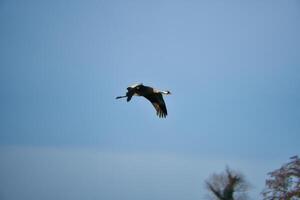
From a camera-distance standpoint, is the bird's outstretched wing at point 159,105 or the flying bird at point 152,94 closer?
the flying bird at point 152,94

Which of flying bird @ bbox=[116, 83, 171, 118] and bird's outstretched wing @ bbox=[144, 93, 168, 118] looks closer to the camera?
flying bird @ bbox=[116, 83, 171, 118]

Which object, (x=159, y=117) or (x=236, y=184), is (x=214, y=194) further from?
(x=159, y=117)

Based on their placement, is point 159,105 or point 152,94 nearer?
point 152,94

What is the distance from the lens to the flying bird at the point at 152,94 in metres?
16.1

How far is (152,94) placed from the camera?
715 inches

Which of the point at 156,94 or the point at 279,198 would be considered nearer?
the point at 156,94

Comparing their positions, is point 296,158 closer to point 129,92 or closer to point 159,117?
point 159,117

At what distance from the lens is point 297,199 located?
87.1ft

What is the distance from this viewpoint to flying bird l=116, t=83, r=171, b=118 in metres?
16.1

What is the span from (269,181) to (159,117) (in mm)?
13516

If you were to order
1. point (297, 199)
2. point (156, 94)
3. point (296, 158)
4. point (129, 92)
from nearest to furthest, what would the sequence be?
point (129, 92), point (156, 94), point (297, 199), point (296, 158)

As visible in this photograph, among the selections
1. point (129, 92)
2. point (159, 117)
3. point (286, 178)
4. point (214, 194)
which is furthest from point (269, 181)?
point (129, 92)

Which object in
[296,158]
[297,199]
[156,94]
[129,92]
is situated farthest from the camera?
[296,158]

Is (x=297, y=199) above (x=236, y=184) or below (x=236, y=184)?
below
